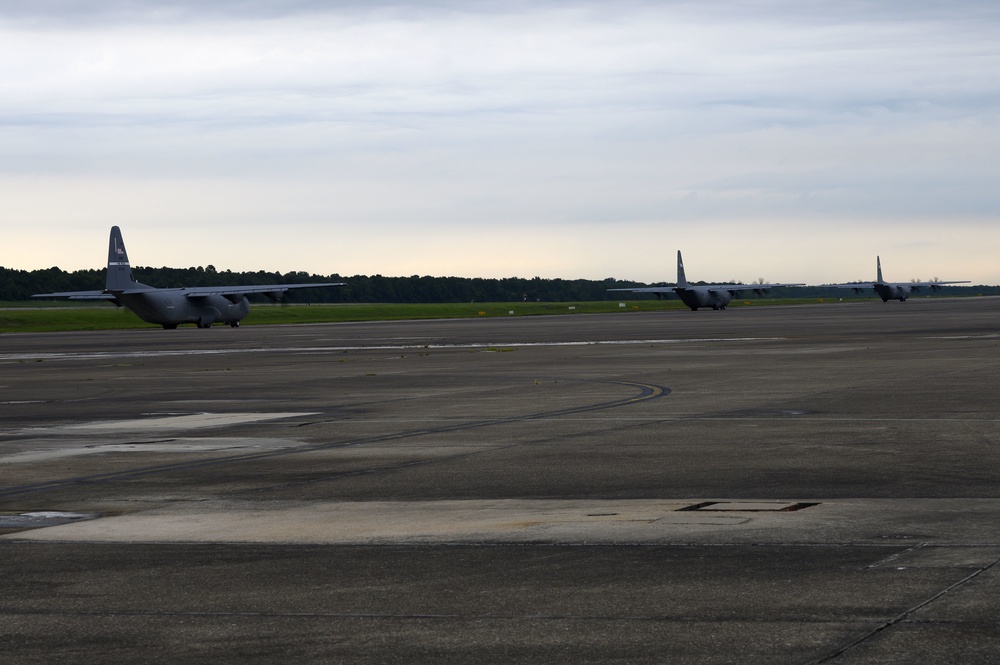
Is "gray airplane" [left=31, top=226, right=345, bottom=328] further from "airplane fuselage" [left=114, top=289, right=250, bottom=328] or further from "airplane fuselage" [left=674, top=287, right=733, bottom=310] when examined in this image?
"airplane fuselage" [left=674, top=287, right=733, bottom=310]

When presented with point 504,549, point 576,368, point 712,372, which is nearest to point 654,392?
point 712,372

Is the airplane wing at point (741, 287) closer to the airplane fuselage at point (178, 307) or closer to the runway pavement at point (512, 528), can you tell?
the airplane fuselage at point (178, 307)

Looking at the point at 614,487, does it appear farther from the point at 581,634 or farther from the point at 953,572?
the point at 581,634


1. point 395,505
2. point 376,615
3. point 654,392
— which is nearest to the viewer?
point 376,615

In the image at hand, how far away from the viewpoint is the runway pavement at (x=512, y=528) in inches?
274

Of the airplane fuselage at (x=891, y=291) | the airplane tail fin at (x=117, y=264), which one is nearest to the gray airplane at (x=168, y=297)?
the airplane tail fin at (x=117, y=264)

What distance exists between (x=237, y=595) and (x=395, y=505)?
3804mm

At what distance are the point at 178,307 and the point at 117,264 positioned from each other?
202 inches

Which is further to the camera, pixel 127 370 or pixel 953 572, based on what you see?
pixel 127 370

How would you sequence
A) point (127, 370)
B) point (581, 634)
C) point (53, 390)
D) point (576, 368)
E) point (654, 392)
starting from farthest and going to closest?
point (127, 370)
point (576, 368)
point (53, 390)
point (654, 392)
point (581, 634)

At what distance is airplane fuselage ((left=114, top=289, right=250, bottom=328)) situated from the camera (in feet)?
275

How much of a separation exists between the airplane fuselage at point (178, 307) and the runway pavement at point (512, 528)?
60494mm

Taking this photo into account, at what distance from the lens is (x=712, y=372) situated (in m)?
31.4

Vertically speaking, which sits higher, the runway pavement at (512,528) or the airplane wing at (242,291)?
the airplane wing at (242,291)
